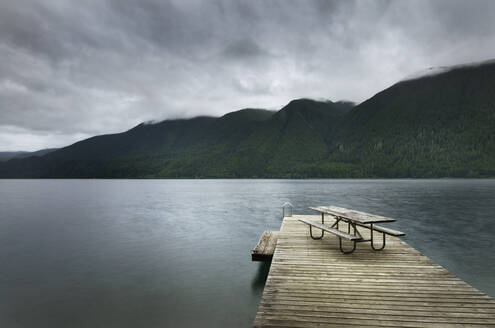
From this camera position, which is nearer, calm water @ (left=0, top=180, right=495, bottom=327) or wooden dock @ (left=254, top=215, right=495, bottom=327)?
wooden dock @ (left=254, top=215, right=495, bottom=327)

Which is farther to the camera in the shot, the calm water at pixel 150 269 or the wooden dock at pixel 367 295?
the calm water at pixel 150 269

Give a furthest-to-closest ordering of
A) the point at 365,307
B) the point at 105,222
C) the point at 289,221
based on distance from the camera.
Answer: the point at 105,222
the point at 289,221
the point at 365,307

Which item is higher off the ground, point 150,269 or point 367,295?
point 367,295

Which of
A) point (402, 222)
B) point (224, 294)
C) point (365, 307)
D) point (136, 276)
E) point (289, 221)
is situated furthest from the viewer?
point (402, 222)

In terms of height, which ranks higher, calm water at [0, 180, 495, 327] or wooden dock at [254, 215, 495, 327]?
wooden dock at [254, 215, 495, 327]

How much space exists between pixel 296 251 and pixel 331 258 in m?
1.37

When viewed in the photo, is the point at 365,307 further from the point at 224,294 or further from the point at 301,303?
the point at 224,294

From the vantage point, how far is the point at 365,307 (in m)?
5.57

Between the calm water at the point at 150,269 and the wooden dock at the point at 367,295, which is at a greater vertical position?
the wooden dock at the point at 367,295

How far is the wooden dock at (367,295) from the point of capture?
5.13 metres

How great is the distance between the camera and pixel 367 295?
6.10 m

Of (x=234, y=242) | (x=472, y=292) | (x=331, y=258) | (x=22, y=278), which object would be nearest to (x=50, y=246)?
(x=22, y=278)

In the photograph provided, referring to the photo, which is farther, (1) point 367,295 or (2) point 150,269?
(2) point 150,269

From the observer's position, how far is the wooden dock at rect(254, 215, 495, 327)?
513 centimetres
